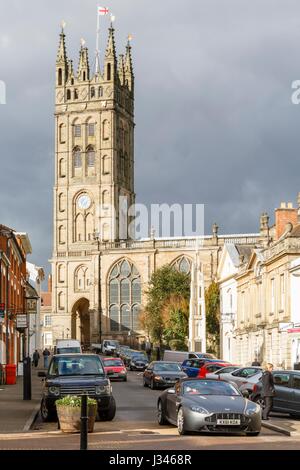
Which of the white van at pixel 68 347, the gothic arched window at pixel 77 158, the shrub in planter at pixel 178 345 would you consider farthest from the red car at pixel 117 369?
the gothic arched window at pixel 77 158

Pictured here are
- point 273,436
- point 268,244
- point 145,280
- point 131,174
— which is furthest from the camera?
point 131,174

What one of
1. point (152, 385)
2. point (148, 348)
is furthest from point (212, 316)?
point (152, 385)

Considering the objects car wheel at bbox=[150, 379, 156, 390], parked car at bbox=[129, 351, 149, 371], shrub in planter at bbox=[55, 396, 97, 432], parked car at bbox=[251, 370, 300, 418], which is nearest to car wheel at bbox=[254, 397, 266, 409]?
parked car at bbox=[251, 370, 300, 418]

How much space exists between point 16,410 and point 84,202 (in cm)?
9763

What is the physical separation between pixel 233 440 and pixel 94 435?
2933mm

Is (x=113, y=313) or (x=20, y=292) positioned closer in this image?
(x=20, y=292)

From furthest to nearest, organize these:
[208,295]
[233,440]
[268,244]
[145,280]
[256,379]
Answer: [145,280], [208,295], [268,244], [256,379], [233,440]

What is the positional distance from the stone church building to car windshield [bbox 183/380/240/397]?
91.4 m

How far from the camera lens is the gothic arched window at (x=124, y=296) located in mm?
117812

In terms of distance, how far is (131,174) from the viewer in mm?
133125

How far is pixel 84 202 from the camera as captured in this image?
12494cm

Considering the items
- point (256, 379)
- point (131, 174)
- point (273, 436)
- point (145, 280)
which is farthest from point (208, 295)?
point (273, 436)

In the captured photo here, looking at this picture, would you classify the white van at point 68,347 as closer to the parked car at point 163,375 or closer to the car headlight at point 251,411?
the parked car at point 163,375

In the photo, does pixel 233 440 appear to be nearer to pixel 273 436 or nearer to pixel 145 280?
pixel 273 436
